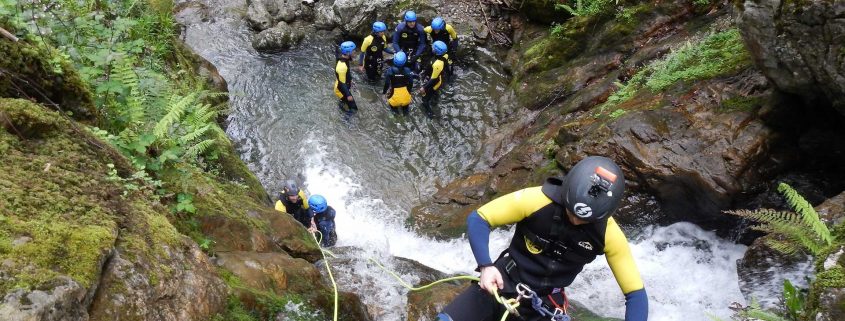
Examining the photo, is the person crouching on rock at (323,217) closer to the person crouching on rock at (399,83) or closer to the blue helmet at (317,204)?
the blue helmet at (317,204)

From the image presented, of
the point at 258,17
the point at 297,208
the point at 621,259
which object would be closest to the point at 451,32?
the point at 258,17

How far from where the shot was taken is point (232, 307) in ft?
12.5

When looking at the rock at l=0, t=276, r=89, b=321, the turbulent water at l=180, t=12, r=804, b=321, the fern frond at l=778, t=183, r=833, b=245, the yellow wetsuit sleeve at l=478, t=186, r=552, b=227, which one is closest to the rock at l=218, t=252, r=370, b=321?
the turbulent water at l=180, t=12, r=804, b=321

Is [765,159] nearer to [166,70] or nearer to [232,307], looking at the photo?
[232,307]

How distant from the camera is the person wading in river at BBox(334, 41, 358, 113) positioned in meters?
12.1

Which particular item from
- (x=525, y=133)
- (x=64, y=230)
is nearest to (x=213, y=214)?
(x=64, y=230)

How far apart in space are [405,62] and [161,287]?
989 centimetres

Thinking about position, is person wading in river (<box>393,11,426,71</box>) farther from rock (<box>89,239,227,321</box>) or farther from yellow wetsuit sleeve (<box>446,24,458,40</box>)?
rock (<box>89,239,227,321</box>)

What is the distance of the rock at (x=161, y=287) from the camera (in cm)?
306

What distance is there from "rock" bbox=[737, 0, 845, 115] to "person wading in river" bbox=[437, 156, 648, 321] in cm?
372

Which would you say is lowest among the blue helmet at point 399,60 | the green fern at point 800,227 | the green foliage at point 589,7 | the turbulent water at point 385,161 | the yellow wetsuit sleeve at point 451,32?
the turbulent water at point 385,161

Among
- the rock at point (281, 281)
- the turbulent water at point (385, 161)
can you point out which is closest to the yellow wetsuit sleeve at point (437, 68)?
the turbulent water at point (385, 161)

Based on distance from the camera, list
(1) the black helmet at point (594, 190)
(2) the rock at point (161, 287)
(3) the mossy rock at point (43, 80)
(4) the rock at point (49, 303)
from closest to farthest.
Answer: (4) the rock at point (49, 303)
(2) the rock at point (161, 287)
(1) the black helmet at point (594, 190)
(3) the mossy rock at point (43, 80)

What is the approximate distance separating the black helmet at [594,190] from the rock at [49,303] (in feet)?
9.17
